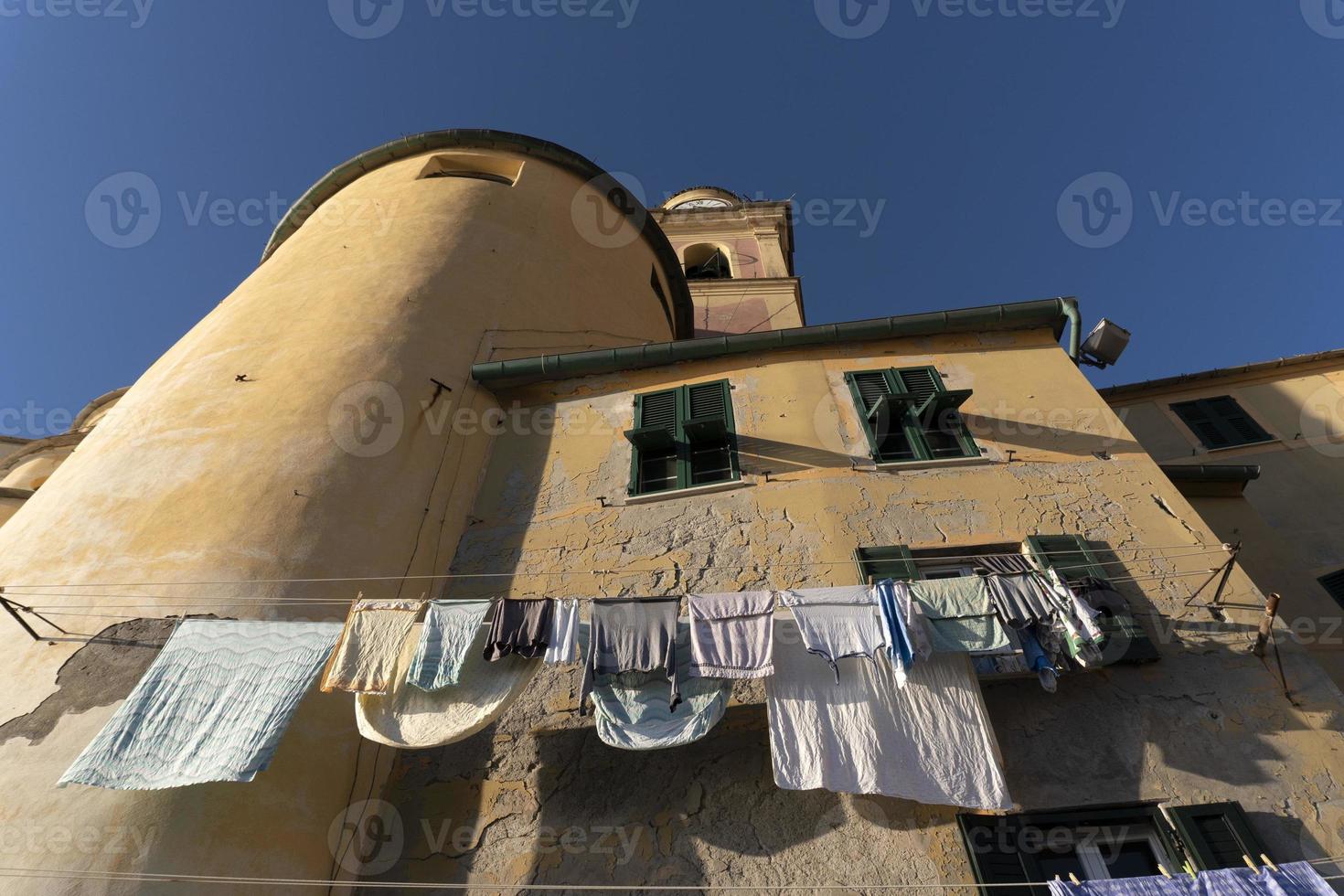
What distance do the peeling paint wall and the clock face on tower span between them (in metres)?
19.7

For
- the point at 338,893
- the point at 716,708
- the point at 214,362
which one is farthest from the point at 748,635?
the point at 214,362

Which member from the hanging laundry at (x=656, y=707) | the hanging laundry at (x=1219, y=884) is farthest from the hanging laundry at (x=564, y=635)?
the hanging laundry at (x=1219, y=884)

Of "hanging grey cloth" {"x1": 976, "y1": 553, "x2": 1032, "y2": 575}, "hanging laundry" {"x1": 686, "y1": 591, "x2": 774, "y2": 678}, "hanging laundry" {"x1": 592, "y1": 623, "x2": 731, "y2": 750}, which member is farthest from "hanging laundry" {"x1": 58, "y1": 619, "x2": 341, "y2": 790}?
"hanging grey cloth" {"x1": 976, "y1": 553, "x2": 1032, "y2": 575}

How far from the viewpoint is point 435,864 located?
5.87 metres

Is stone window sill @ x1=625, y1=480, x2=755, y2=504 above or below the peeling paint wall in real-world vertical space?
above

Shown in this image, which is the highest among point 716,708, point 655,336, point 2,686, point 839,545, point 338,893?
point 655,336

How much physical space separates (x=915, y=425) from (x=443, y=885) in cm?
605

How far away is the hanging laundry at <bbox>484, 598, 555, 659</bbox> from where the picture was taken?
18.5 feet

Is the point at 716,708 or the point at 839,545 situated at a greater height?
the point at 839,545

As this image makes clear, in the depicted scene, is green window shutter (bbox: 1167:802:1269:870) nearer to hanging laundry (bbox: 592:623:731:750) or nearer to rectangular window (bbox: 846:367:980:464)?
hanging laundry (bbox: 592:623:731:750)

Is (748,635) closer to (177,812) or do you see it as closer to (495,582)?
(495,582)

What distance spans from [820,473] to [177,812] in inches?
234

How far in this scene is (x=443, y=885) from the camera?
5742mm

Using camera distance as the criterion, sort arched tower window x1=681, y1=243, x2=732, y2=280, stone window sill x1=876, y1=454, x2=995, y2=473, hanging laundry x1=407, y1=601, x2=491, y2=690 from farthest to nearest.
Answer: arched tower window x1=681, y1=243, x2=732, y2=280 → stone window sill x1=876, y1=454, x2=995, y2=473 → hanging laundry x1=407, y1=601, x2=491, y2=690
